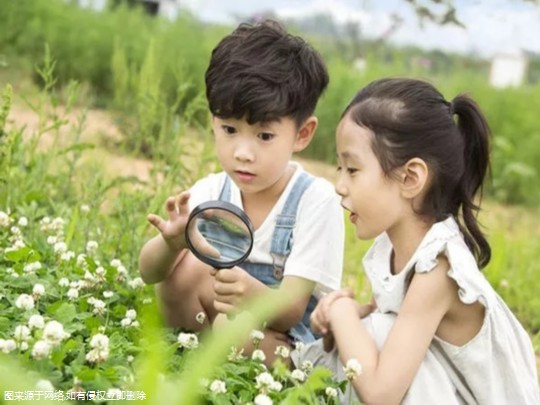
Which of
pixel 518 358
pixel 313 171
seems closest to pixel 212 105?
pixel 518 358

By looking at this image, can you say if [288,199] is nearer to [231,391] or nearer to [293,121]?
[293,121]

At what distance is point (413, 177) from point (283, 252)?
23.5 inches

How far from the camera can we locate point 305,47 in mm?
2850

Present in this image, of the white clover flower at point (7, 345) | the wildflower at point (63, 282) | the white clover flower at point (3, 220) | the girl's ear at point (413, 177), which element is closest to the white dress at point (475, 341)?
the girl's ear at point (413, 177)

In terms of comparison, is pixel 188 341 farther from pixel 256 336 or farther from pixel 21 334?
pixel 21 334

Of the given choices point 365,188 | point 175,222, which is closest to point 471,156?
point 365,188

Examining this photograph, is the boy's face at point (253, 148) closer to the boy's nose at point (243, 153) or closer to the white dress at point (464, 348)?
the boy's nose at point (243, 153)

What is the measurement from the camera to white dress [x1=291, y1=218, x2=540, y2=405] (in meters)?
2.31

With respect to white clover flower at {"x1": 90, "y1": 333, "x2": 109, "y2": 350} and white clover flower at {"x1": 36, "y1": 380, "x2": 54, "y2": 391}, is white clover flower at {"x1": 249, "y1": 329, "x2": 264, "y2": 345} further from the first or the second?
white clover flower at {"x1": 36, "y1": 380, "x2": 54, "y2": 391}

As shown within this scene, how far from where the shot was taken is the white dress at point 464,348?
2.31 metres

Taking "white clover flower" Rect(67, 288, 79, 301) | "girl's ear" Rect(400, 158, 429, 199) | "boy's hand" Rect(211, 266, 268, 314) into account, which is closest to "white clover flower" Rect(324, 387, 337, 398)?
"boy's hand" Rect(211, 266, 268, 314)

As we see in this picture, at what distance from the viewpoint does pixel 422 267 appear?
2.31 metres

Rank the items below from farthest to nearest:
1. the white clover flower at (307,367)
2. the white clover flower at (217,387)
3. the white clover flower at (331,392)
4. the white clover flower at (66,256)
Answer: the white clover flower at (66,256) < the white clover flower at (307,367) < the white clover flower at (331,392) < the white clover flower at (217,387)

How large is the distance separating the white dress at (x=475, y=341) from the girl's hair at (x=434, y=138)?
0.22 feet
